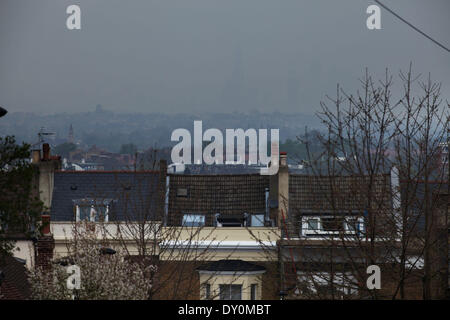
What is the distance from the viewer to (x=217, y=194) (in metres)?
29.0

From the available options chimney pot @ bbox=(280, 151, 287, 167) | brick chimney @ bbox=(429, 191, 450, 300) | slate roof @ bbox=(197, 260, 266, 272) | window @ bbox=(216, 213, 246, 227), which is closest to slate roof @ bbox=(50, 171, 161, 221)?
window @ bbox=(216, 213, 246, 227)

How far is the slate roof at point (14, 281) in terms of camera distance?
1733 centimetres

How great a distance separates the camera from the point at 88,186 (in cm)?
2878

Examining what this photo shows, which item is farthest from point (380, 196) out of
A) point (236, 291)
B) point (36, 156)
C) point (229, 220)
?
point (36, 156)

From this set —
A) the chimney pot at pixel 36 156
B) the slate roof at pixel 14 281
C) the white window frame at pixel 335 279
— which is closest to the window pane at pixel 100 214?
the slate roof at pixel 14 281

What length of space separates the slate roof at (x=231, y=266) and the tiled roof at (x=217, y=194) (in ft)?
15.2

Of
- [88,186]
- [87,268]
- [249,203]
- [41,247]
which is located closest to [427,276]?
[87,268]

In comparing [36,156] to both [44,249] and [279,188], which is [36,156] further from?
[279,188]

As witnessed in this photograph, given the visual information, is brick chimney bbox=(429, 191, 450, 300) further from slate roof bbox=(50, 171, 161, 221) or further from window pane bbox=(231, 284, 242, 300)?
slate roof bbox=(50, 171, 161, 221)

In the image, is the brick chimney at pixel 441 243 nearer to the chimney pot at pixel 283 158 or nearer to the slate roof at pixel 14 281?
the slate roof at pixel 14 281

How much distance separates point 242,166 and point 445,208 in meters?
25.3

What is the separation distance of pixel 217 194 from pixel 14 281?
36.2 feet

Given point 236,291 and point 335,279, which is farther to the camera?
point 236,291

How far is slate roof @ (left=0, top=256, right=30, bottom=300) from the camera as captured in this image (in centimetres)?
1733
